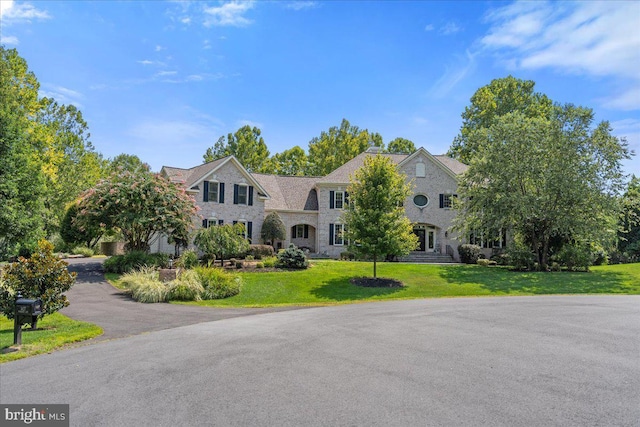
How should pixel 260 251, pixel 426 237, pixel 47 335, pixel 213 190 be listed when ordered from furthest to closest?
pixel 426 237
pixel 213 190
pixel 260 251
pixel 47 335

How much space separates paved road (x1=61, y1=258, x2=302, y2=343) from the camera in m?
10.5

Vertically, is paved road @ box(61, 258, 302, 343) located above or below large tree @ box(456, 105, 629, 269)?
below

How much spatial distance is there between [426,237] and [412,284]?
13672 millimetres

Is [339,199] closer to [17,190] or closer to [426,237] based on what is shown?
[426,237]

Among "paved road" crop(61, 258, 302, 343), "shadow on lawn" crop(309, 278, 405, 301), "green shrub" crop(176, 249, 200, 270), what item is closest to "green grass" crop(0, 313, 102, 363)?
"paved road" crop(61, 258, 302, 343)

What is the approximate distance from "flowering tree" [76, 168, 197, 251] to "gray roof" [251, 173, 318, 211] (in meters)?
11.1

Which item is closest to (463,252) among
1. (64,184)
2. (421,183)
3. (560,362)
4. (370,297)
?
(421,183)

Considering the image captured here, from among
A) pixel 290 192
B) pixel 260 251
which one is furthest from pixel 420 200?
pixel 260 251

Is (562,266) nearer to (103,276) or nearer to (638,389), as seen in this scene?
(638,389)

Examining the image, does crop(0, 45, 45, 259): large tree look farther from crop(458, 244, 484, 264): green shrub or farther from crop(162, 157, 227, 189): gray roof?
crop(458, 244, 484, 264): green shrub

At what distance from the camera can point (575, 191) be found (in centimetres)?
2456

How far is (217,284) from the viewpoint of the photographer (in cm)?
1716

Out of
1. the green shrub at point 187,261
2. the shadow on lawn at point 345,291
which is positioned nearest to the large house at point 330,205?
the green shrub at point 187,261

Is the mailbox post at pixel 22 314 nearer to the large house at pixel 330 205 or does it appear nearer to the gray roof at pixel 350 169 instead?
the large house at pixel 330 205
